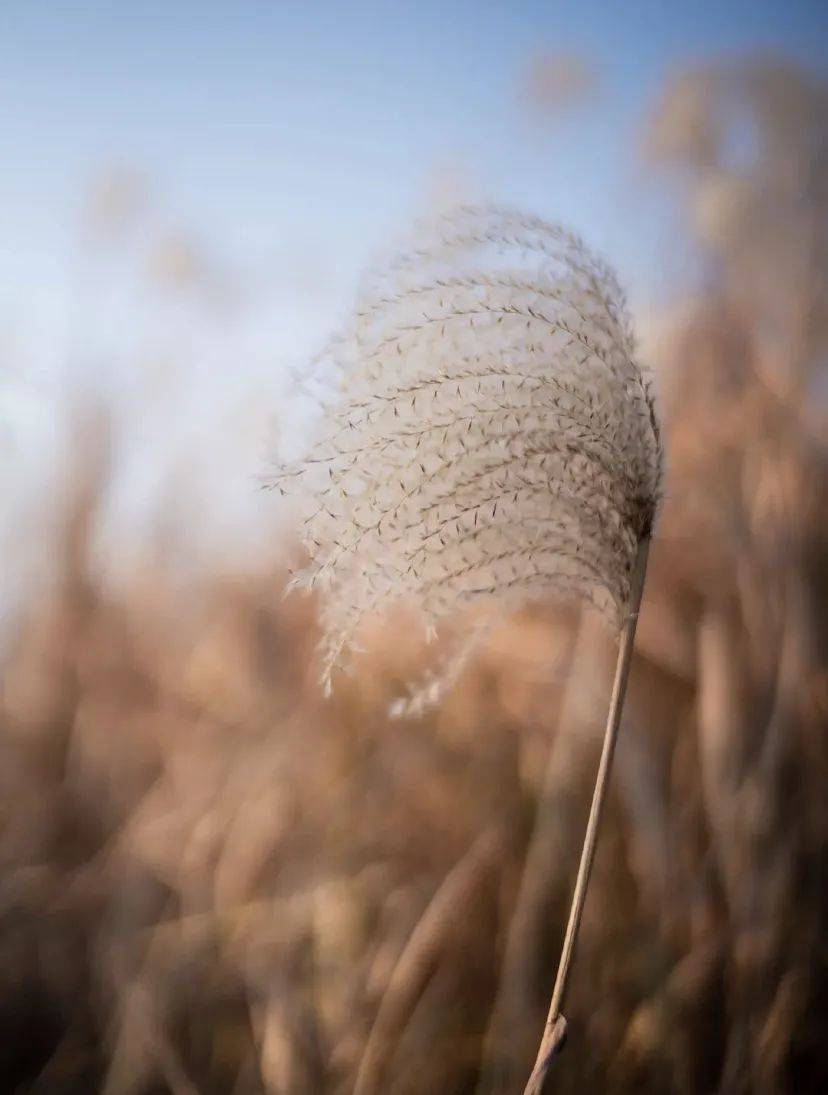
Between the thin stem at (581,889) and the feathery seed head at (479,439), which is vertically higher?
the feathery seed head at (479,439)

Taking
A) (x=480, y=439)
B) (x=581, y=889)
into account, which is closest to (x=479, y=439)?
(x=480, y=439)

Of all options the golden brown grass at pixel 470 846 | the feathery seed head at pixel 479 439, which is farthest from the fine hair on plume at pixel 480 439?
the golden brown grass at pixel 470 846

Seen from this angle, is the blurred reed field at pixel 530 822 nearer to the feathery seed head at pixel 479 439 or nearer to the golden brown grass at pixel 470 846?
the golden brown grass at pixel 470 846

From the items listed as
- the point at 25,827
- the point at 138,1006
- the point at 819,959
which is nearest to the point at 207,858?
the point at 138,1006

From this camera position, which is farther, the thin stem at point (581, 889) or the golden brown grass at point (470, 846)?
the golden brown grass at point (470, 846)

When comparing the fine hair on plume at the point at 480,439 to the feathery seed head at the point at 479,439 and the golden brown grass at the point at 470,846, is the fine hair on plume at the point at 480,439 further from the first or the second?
the golden brown grass at the point at 470,846

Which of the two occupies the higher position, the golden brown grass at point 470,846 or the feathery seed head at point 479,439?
the feathery seed head at point 479,439
